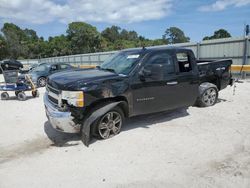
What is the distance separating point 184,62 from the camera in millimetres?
6539

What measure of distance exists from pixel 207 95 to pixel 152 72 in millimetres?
Result: 3105

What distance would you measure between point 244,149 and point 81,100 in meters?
3.13

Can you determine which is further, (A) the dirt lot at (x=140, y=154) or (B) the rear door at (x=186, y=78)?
(B) the rear door at (x=186, y=78)

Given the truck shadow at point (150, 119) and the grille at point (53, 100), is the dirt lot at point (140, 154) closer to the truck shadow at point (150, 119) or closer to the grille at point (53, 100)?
the truck shadow at point (150, 119)

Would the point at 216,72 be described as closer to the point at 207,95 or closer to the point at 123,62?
the point at 207,95

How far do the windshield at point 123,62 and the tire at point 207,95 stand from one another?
2770mm

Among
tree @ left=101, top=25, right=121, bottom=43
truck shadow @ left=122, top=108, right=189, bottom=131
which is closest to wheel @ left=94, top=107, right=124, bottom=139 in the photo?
truck shadow @ left=122, top=108, right=189, bottom=131

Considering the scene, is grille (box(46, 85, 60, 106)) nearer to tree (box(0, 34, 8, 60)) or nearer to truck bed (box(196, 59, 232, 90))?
truck bed (box(196, 59, 232, 90))

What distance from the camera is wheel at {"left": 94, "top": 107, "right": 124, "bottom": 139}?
4.97 meters

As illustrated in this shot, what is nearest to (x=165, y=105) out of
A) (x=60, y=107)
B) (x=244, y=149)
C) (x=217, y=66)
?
(x=244, y=149)

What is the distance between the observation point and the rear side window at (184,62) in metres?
6.28

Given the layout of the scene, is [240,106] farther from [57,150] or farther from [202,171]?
[57,150]

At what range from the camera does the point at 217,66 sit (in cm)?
781

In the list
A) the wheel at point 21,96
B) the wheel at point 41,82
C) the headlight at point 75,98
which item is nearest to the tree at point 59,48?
the wheel at point 41,82
